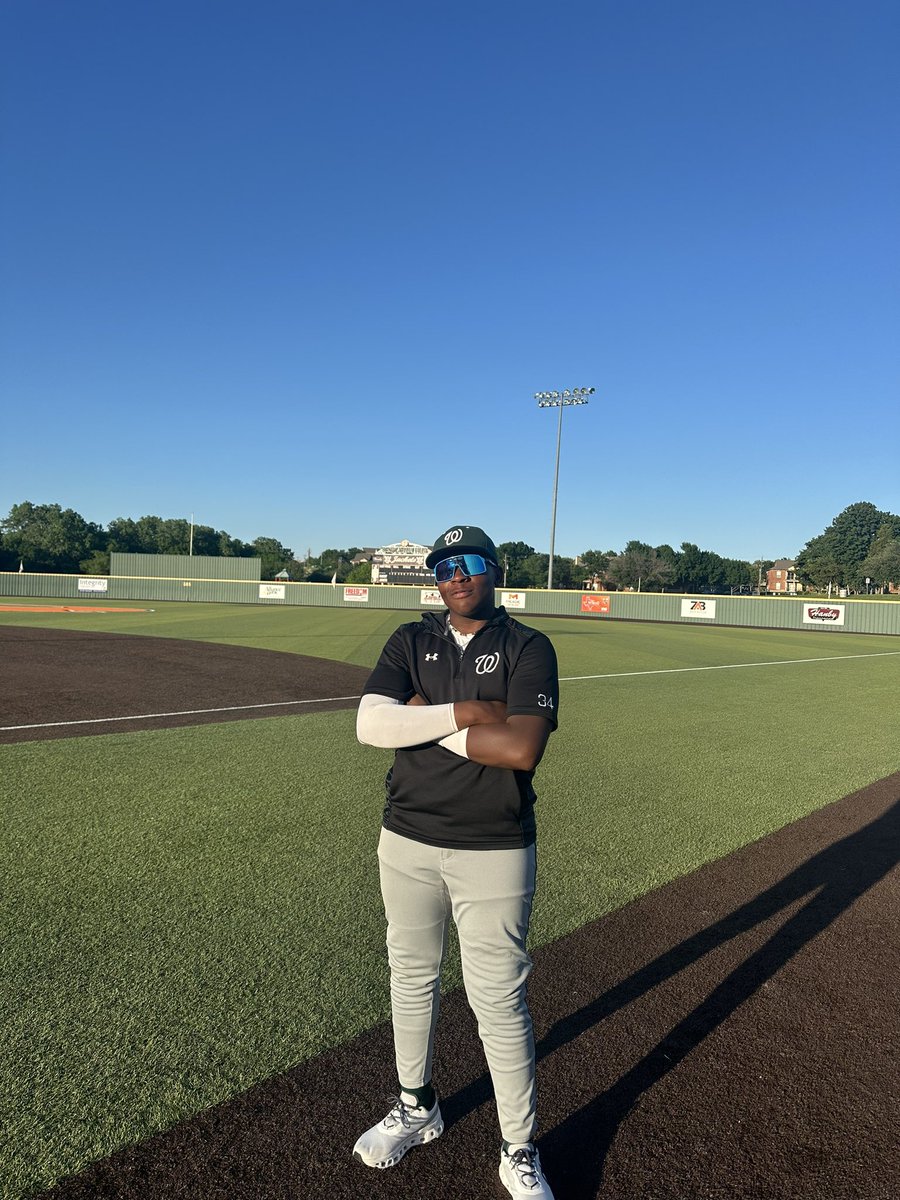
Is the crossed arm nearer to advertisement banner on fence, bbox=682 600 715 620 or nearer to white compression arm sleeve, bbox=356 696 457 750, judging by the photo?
white compression arm sleeve, bbox=356 696 457 750

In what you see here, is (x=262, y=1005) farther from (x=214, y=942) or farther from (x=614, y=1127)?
(x=614, y=1127)

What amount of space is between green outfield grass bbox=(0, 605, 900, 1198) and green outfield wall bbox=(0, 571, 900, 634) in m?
33.1

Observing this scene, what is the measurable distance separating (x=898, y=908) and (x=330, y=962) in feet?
12.1

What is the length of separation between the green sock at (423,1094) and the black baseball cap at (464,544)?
1.83 metres

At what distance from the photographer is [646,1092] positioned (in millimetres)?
2971

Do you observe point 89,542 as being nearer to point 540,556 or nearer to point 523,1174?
point 540,556

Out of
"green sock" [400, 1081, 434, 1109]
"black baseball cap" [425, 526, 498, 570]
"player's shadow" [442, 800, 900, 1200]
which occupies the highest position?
"black baseball cap" [425, 526, 498, 570]

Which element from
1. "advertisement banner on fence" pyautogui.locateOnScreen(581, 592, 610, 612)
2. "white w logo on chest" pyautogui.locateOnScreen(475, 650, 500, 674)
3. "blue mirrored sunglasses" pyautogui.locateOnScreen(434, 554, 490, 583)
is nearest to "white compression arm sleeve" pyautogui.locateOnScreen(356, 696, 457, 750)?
"white w logo on chest" pyautogui.locateOnScreen(475, 650, 500, 674)

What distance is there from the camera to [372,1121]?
107 inches

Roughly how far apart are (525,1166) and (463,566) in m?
1.95

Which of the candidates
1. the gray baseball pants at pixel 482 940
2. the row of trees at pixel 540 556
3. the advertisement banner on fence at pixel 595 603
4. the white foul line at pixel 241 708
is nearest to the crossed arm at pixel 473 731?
the gray baseball pants at pixel 482 940

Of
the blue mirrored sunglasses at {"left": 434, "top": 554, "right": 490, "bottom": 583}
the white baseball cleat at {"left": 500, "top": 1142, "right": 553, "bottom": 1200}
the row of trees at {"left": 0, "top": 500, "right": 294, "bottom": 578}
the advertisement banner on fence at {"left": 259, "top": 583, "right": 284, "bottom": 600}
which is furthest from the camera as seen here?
the row of trees at {"left": 0, "top": 500, "right": 294, "bottom": 578}

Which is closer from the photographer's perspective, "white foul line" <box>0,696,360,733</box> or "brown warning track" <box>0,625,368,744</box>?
"white foul line" <box>0,696,360,733</box>

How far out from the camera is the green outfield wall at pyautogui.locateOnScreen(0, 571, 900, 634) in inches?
1672
